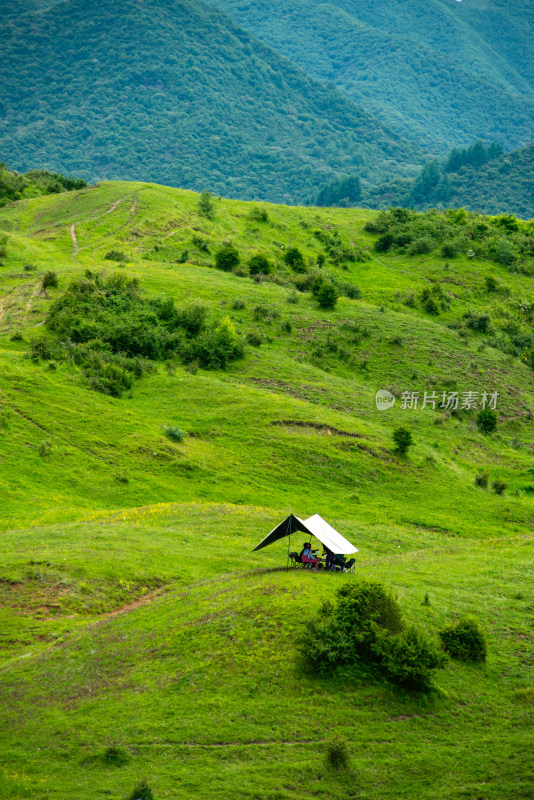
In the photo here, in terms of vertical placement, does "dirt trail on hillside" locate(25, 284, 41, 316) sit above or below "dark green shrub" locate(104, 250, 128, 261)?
below

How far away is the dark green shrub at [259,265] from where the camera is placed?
99.2 metres

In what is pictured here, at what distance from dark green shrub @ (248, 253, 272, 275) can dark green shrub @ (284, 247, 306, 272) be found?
764 centimetres

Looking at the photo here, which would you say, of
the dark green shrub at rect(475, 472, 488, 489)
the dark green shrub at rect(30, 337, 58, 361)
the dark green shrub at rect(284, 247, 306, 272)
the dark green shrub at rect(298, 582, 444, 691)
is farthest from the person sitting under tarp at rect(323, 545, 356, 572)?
the dark green shrub at rect(284, 247, 306, 272)

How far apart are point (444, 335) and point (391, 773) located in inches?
2993

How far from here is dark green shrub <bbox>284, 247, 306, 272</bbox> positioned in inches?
4210

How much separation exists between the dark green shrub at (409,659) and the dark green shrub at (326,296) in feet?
223

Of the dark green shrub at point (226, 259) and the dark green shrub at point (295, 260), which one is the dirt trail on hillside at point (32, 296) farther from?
the dark green shrub at point (295, 260)

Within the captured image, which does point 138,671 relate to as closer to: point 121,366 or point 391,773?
point 391,773

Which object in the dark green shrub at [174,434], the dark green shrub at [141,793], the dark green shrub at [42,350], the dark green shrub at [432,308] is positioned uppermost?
the dark green shrub at [432,308]

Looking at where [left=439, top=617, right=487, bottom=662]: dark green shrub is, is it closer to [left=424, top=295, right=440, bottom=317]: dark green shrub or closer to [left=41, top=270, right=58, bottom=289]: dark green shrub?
[left=41, top=270, right=58, bottom=289]: dark green shrub

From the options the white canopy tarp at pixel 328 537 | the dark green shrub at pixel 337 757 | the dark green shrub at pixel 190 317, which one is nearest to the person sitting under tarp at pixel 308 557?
the white canopy tarp at pixel 328 537

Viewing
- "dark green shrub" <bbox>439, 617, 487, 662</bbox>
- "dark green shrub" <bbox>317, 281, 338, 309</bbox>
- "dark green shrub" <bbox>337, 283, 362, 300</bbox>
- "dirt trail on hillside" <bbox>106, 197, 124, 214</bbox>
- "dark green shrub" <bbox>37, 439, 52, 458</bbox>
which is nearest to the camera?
"dark green shrub" <bbox>439, 617, 487, 662</bbox>

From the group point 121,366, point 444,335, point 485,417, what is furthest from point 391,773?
point 444,335

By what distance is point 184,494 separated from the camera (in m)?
45.0
